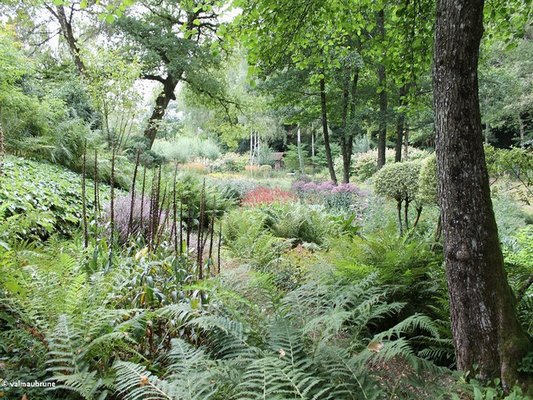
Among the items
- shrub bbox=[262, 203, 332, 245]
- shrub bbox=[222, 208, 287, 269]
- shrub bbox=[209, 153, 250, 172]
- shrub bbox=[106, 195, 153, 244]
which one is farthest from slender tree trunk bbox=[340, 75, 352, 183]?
shrub bbox=[209, 153, 250, 172]

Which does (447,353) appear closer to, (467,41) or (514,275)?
(514,275)

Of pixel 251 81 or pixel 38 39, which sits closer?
pixel 251 81

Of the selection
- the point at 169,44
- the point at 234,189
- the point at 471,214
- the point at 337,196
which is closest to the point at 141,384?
the point at 471,214

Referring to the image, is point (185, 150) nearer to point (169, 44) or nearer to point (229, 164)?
point (229, 164)

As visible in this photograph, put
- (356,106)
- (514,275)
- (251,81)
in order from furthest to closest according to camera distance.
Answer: (356,106), (251,81), (514,275)

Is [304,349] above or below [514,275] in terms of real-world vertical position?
below

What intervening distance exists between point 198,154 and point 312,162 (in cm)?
854

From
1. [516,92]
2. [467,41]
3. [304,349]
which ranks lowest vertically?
[304,349]

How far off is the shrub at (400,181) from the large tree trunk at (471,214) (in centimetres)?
368

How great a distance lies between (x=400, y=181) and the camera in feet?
18.9

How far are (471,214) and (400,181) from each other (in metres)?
3.98

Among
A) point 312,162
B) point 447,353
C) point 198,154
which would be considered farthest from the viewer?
point 312,162

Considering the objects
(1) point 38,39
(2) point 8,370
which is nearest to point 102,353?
(2) point 8,370

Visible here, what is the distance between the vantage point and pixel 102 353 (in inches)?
74.8
